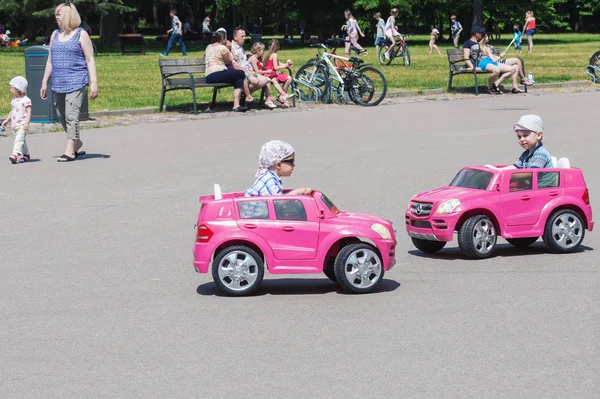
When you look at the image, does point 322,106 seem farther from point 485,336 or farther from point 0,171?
point 485,336

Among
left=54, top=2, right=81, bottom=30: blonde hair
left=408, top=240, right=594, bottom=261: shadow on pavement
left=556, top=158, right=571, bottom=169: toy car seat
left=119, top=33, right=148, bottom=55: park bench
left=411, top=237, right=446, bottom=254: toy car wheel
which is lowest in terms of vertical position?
left=119, top=33, right=148, bottom=55: park bench

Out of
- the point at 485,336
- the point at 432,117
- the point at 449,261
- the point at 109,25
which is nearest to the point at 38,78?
the point at 432,117

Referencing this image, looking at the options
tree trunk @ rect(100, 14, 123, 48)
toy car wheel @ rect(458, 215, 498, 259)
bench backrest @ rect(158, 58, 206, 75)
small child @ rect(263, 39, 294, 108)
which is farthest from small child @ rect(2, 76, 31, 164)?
tree trunk @ rect(100, 14, 123, 48)

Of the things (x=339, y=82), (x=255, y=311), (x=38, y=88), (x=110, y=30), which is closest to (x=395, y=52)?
(x=339, y=82)

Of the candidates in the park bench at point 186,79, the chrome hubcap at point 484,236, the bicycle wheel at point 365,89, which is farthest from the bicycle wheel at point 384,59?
the chrome hubcap at point 484,236

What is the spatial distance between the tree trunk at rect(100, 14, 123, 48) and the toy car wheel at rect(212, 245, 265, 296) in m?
46.1

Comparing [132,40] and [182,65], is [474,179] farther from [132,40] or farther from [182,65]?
[132,40]

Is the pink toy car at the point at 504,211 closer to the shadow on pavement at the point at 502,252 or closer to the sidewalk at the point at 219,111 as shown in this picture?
the shadow on pavement at the point at 502,252

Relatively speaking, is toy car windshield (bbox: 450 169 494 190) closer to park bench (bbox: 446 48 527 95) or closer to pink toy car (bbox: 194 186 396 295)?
pink toy car (bbox: 194 186 396 295)

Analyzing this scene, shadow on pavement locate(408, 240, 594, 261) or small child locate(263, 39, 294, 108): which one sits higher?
small child locate(263, 39, 294, 108)

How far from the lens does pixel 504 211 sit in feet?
27.4

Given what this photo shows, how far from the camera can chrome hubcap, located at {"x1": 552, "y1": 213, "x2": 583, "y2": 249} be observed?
8.46 metres

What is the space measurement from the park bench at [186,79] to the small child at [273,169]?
40.3 feet

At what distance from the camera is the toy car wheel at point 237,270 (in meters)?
7.16
